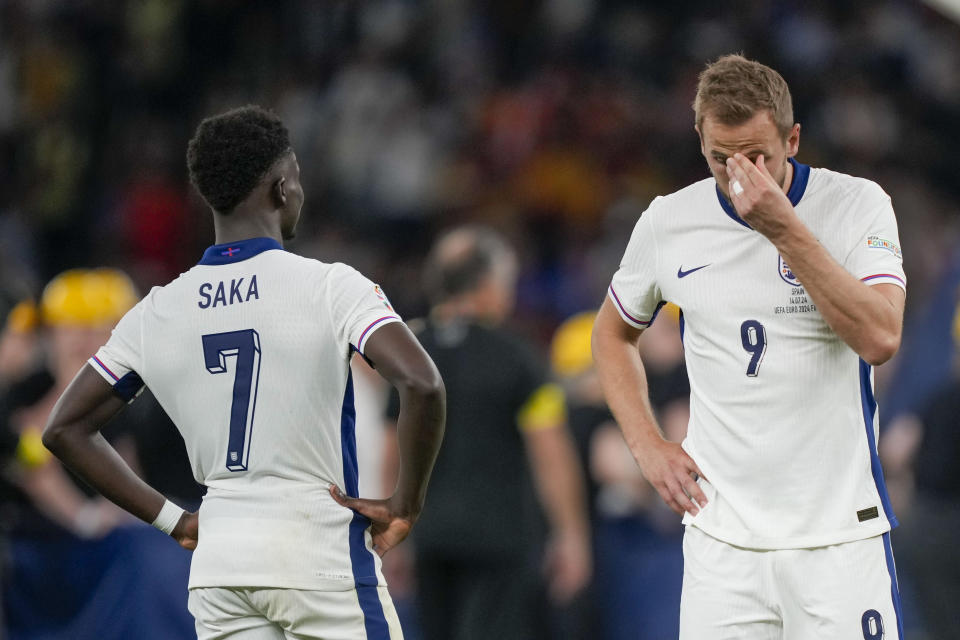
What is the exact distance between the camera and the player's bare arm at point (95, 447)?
13.3 feet

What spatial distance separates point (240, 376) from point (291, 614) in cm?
65

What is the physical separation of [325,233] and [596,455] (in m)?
6.92

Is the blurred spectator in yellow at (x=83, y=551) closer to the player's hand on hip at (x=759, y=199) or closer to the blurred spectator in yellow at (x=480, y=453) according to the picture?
the blurred spectator in yellow at (x=480, y=453)

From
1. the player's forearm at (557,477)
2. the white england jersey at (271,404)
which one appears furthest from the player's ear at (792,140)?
the player's forearm at (557,477)

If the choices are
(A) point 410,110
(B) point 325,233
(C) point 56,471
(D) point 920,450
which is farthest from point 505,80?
(C) point 56,471

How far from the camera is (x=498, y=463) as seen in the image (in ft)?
21.9

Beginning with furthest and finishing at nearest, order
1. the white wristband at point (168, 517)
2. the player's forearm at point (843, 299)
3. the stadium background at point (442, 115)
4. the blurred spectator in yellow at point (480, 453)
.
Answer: the stadium background at point (442, 115) < the blurred spectator in yellow at point (480, 453) < the white wristband at point (168, 517) < the player's forearm at point (843, 299)

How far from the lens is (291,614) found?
150 inches

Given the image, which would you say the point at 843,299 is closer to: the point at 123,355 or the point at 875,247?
the point at 875,247

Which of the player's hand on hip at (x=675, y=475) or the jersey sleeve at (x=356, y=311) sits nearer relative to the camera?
the jersey sleeve at (x=356, y=311)

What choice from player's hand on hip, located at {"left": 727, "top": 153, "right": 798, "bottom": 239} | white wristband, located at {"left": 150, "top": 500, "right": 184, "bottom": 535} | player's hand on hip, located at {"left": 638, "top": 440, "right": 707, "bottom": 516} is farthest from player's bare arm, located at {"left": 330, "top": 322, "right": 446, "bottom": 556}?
player's hand on hip, located at {"left": 727, "top": 153, "right": 798, "bottom": 239}

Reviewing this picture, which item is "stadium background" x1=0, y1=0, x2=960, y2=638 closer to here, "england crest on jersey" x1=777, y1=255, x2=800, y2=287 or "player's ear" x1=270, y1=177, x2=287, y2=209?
"player's ear" x1=270, y1=177, x2=287, y2=209

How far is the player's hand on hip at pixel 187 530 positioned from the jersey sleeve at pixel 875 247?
1988 mm

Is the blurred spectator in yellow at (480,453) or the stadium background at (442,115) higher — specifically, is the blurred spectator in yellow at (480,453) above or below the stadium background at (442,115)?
below
